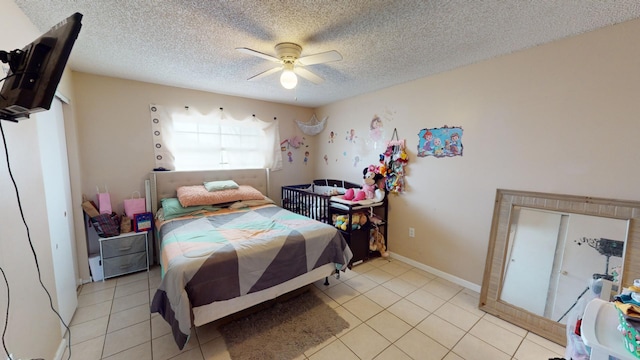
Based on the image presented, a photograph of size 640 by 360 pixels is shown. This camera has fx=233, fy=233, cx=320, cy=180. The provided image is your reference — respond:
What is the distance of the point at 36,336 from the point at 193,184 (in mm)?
2187

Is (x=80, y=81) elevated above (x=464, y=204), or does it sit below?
above

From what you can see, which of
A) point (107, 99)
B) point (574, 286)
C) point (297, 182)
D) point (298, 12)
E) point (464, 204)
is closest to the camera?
point (298, 12)

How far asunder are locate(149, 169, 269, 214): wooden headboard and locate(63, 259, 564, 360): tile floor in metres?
1.08

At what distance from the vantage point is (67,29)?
0.80 m

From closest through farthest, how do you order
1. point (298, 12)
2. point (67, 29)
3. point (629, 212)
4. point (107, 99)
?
point (67, 29)
point (298, 12)
point (629, 212)
point (107, 99)

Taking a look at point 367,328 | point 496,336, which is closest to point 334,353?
point 367,328

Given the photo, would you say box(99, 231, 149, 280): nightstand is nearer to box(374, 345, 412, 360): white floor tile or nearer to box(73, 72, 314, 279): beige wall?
box(73, 72, 314, 279): beige wall

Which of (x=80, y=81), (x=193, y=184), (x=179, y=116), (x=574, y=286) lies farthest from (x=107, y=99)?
(x=574, y=286)

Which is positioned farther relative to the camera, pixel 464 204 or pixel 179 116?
pixel 179 116

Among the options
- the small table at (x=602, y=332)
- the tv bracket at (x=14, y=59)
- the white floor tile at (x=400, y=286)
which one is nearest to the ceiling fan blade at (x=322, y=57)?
the tv bracket at (x=14, y=59)

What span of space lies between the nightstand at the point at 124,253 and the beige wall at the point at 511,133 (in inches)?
126

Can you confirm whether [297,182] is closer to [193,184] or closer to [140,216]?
[193,184]

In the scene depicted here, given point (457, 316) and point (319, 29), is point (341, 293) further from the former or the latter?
point (319, 29)

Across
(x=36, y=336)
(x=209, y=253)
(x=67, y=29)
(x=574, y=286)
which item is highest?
(x=67, y=29)
